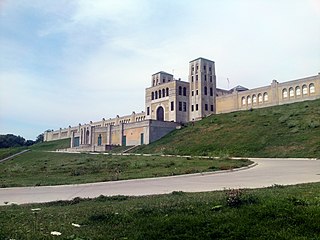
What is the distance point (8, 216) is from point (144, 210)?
3055 mm

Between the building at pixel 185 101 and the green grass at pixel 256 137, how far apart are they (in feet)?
16.5

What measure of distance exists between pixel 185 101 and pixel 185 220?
7103 centimetres

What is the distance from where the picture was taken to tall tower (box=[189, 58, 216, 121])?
76.2 meters

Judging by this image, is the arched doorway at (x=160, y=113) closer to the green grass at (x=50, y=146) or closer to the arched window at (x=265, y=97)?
the arched window at (x=265, y=97)

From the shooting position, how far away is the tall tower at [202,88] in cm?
7619

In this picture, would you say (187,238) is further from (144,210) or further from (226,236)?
(144,210)

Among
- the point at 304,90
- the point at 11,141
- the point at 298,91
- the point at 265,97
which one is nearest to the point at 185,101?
the point at 265,97

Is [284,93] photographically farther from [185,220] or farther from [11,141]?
[11,141]

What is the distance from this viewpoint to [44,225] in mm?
6977

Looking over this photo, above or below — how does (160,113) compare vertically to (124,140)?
above

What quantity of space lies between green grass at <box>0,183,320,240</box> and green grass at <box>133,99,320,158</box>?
73.9 feet

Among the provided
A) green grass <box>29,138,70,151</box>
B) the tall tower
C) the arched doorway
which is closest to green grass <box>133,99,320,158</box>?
the tall tower

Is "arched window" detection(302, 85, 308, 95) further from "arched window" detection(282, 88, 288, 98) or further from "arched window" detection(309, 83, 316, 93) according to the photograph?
"arched window" detection(282, 88, 288, 98)

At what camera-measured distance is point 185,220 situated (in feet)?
22.4
